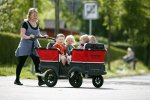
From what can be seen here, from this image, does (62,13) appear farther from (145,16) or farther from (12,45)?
(12,45)

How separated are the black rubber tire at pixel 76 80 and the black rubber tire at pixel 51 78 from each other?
16.2 inches

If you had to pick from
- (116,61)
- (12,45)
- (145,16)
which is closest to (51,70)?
(12,45)

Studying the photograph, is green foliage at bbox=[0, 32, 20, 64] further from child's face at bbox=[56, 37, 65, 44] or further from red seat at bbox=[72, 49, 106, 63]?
red seat at bbox=[72, 49, 106, 63]

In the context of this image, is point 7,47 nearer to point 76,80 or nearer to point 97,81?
point 97,81

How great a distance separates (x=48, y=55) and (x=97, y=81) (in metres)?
1.56

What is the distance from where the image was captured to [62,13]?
100438mm

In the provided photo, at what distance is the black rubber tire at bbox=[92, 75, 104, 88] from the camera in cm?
1889

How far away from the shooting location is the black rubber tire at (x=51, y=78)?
18.2 m

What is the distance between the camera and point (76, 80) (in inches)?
723

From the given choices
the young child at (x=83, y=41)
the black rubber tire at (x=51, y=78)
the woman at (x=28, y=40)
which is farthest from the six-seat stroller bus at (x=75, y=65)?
the young child at (x=83, y=41)

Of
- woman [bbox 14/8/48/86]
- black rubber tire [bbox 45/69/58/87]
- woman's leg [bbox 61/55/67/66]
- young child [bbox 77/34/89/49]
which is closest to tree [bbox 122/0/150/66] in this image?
young child [bbox 77/34/89/49]

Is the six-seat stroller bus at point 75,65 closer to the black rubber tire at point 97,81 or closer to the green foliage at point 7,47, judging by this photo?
the black rubber tire at point 97,81

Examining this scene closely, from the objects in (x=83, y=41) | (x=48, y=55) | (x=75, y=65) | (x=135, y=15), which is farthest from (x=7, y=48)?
(x=75, y=65)

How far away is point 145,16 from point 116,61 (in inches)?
344
